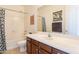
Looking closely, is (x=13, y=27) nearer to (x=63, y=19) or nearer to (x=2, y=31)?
(x=2, y=31)

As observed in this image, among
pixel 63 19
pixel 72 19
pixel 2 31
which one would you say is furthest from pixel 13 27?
pixel 72 19

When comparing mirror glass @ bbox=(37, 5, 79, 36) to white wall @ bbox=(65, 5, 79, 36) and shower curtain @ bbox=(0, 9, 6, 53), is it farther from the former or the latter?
shower curtain @ bbox=(0, 9, 6, 53)

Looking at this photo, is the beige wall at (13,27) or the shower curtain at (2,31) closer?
the shower curtain at (2,31)

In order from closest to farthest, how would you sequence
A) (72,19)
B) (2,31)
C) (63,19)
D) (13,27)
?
(72,19) → (63,19) → (2,31) → (13,27)

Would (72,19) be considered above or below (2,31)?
above

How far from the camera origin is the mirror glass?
1735mm

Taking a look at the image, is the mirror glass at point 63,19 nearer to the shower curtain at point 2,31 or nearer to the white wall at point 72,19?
the white wall at point 72,19

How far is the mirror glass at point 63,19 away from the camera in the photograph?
1.74m

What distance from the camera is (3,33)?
2.20 meters

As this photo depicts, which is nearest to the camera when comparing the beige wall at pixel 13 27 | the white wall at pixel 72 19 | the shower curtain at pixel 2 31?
the white wall at pixel 72 19

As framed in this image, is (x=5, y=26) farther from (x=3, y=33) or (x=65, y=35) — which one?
(x=65, y=35)

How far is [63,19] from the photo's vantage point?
1984 millimetres

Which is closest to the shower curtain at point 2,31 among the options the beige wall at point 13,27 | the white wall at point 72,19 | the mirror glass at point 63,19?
the beige wall at point 13,27
